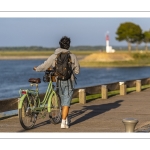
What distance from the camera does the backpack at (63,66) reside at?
10.2 m

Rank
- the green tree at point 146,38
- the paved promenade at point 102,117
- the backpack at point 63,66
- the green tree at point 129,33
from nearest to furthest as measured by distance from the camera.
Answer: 1. the backpack at point 63,66
2. the paved promenade at point 102,117
3. the green tree at point 129,33
4. the green tree at point 146,38

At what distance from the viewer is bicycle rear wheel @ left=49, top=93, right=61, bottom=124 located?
10.8m

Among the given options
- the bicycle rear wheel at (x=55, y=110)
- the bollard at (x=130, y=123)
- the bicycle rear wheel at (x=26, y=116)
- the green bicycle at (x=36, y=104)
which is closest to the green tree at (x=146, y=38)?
the bicycle rear wheel at (x=55, y=110)

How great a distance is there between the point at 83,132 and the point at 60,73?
125 centimetres

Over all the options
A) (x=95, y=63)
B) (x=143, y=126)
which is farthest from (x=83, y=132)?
(x=95, y=63)

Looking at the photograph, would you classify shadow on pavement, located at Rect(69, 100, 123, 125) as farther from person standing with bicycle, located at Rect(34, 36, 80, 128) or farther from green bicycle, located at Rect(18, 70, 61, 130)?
person standing with bicycle, located at Rect(34, 36, 80, 128)

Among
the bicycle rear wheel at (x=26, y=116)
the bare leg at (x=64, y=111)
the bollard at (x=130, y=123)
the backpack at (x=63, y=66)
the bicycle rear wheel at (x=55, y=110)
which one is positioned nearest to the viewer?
the bollard at (x=130, y=123)

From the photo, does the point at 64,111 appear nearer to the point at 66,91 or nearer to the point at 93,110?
the point at 66,91

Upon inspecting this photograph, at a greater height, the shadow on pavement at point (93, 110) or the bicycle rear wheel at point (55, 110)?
the bicycle rear wheel at point (55, 110)

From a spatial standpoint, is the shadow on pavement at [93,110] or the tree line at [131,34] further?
the tree line at [131,34]

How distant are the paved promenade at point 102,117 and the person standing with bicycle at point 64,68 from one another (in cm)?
58

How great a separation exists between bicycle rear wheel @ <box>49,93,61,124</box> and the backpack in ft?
2.16

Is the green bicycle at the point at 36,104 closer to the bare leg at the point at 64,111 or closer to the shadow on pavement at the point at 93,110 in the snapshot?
the bare leg at the point at 64,111
